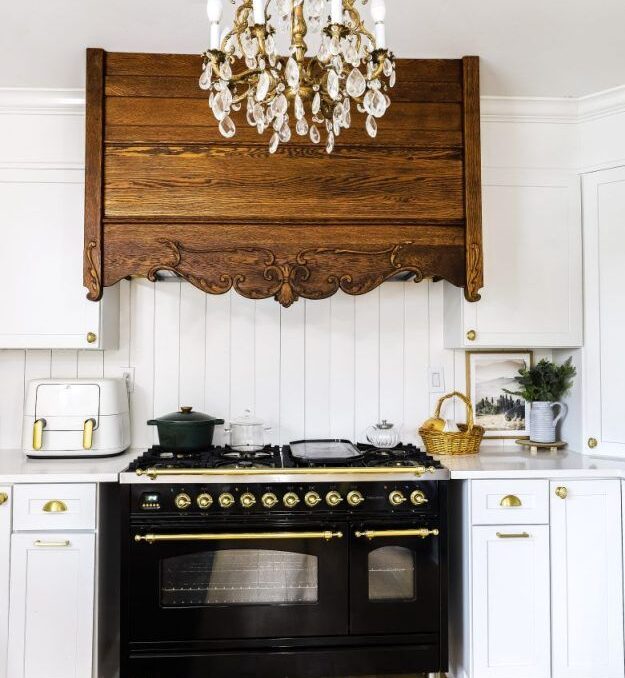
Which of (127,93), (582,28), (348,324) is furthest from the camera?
(348,324)

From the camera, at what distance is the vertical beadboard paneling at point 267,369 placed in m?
2.82

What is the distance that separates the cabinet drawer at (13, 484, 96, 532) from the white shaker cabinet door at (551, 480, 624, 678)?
181cm

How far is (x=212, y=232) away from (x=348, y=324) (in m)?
0.84

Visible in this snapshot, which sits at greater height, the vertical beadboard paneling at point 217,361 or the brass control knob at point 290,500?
the vertical beadboard paneling at point 217,361

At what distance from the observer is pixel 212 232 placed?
239 cm

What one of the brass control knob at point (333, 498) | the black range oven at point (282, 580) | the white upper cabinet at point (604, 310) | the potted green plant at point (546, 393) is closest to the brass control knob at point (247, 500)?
the black range oven at point (282, 580)

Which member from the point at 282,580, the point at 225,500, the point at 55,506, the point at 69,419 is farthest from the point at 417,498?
the point at 69,419

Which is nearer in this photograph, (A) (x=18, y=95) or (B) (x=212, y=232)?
(B) (x=212, y=232)

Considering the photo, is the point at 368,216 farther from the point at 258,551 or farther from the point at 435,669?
the point at 435,669

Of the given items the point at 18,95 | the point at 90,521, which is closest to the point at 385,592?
the point at 90,521

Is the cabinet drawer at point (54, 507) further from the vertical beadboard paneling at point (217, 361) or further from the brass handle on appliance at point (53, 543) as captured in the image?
the vertical beadboard paneling at point (217, 361)

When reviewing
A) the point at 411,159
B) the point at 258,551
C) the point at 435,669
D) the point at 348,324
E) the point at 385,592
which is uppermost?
the point at 411,159

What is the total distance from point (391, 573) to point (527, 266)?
4.74ft

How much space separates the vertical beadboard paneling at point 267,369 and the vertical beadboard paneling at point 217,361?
0.14 m
